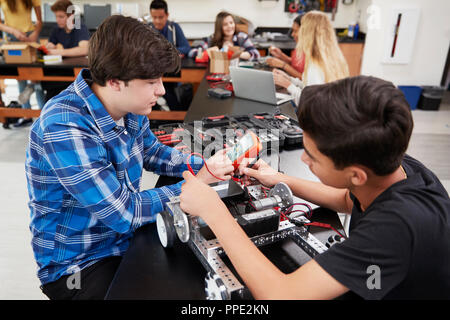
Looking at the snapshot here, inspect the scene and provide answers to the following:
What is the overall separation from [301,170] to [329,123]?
0.70 m

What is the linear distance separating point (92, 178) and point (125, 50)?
0.36 metres

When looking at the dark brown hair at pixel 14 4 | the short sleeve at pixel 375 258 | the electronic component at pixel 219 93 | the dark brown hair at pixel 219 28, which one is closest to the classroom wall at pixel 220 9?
the dark brown hair at pixel 14 4

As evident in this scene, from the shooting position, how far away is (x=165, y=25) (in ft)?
11.5

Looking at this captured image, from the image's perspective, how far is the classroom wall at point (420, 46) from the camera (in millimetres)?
4125

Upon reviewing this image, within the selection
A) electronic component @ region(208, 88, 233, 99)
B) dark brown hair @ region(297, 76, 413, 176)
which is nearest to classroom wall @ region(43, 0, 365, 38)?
electronic component @ region(208, 88, 233, 99)

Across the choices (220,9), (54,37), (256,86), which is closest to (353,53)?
(220,9)

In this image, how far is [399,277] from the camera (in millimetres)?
619

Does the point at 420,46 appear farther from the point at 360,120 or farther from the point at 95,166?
the point at 95,166

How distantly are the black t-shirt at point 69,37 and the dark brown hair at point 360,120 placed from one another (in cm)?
344

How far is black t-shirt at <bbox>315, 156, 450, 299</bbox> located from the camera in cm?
61

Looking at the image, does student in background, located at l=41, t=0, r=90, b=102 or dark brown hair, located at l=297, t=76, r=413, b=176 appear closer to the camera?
dark brown hair, located at l=297, t=76, r=413, b=176

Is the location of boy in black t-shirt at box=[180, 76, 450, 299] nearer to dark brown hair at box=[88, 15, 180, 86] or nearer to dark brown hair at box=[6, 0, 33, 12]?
dark brown hair at box=[88, 15, 180, 86]
